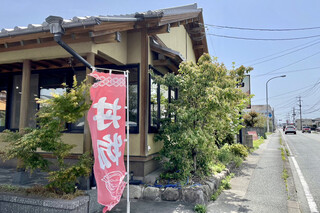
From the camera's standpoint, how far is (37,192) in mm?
4262

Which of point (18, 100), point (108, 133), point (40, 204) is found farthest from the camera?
point (18, 100)

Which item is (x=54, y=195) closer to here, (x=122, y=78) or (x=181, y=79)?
(x=122, y=78)

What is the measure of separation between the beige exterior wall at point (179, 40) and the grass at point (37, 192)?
572cm

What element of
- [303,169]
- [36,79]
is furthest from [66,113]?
[303,169]

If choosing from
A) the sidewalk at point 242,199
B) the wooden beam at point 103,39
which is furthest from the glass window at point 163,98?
the sidewalk at point 242,199

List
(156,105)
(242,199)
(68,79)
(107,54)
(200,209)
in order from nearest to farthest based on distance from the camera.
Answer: (200,209) → (107,54) → (242,199) → (156,105) → (68,79)

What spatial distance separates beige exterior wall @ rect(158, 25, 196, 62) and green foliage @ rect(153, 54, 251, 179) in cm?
238

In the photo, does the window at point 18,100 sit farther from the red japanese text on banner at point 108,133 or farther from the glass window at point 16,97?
the red japanese text on banner at point 108,133

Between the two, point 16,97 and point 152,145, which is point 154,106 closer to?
point 152,145

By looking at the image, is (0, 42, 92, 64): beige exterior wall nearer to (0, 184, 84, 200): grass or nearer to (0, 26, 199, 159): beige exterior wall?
(0, 26, 199, 159): beige exterior wall

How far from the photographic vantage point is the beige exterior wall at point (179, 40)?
853 cm

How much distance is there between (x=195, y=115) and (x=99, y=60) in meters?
3.24

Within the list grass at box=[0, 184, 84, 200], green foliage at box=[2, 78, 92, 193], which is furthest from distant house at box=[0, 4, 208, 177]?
grass at box=[0, 184, 84, 200]

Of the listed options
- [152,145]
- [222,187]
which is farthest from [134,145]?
[222,187]
